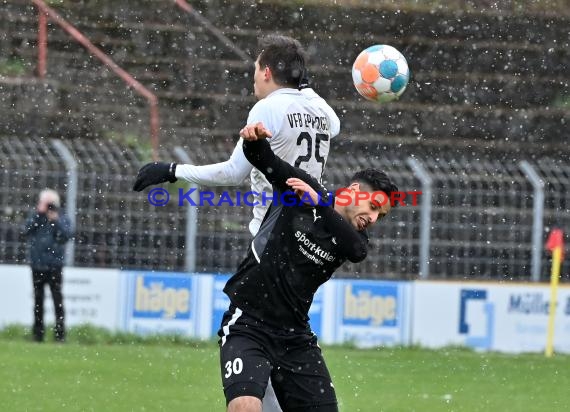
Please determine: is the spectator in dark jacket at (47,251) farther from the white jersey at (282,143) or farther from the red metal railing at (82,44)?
the white jersey at (282,143)

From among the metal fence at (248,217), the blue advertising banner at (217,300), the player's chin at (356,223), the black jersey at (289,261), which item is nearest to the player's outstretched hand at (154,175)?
the black jersey at (289,261)

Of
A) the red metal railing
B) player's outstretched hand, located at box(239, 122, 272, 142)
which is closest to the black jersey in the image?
player's outstretched hand, located at box(239, 122, 272, 142)

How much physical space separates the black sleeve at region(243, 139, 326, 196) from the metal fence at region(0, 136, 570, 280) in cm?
706

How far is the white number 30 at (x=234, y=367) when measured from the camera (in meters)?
4.94

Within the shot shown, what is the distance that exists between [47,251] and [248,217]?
2262mm

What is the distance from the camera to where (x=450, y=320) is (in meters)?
12.5

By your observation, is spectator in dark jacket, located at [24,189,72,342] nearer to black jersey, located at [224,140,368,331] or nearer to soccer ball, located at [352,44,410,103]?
soccer ball, located at [352,44,410,103]

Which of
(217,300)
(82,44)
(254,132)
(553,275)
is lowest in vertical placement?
(217,300)

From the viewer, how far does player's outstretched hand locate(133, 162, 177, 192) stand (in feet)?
17.0

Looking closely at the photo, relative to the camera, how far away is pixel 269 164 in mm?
4809

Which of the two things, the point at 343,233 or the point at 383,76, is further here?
the point at 383,76

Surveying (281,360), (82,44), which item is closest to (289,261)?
(281,360)

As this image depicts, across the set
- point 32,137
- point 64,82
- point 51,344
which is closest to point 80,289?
point 51,344

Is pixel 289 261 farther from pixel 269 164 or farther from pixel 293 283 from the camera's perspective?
pixel 269 164
